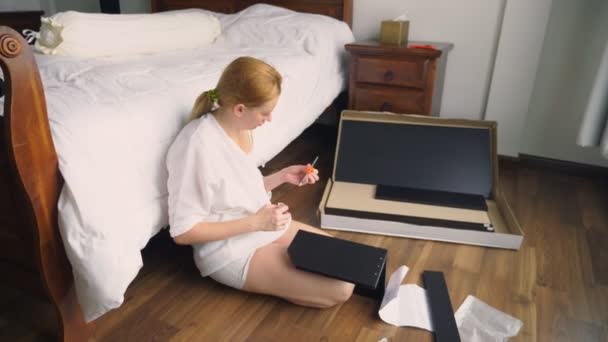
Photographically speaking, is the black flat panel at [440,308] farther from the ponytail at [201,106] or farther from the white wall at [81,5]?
the white wall at [81,5]

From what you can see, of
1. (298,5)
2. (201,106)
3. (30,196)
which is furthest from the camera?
(298,5)

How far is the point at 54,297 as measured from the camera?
0.90 meters

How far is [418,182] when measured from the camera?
66.9 inches

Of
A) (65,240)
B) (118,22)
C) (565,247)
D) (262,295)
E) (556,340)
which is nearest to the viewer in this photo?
(65,240)

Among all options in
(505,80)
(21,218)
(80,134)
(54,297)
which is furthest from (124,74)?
(505,80)

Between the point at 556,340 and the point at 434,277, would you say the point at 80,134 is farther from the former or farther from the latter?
the point at 556,340

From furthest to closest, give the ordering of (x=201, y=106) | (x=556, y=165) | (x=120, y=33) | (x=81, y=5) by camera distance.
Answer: (x=81, y=5)
(x=556, y=165)
(x=120, y=33)
(x=201, y=106)

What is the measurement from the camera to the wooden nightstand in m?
1.90

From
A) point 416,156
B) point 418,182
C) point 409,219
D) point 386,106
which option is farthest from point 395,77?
point 409,219

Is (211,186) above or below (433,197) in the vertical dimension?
above

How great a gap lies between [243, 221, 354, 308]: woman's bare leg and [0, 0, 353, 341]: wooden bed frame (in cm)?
42

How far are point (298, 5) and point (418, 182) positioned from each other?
1245 millimetres

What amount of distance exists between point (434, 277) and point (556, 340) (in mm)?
336

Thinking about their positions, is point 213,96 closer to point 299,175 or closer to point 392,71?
point 299,175
